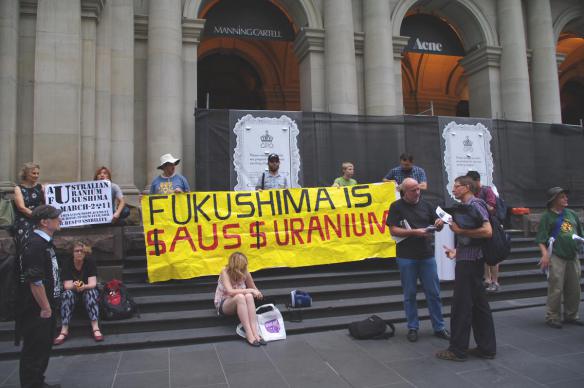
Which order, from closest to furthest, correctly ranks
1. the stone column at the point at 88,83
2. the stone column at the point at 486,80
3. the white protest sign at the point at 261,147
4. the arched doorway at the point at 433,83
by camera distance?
the stone column at the point at 88,83 → the white protest sign at the point at 261,147 → the stone column at the point at 486,80 → the arched doorway at the point at 433,83

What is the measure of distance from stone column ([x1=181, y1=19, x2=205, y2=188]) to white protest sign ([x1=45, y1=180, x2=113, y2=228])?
4.04m

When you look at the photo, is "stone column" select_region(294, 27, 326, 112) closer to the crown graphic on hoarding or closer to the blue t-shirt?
the crown graphic on hoarding

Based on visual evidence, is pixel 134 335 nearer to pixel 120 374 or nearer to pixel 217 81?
pixel 120 374

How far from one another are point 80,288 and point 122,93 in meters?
6.28

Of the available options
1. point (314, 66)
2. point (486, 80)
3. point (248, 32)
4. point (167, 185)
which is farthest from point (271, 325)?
point (486, 80)

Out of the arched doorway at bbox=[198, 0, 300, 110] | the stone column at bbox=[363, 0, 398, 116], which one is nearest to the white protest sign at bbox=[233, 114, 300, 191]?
the stone column at bbox=[363, 0, 398, 116]

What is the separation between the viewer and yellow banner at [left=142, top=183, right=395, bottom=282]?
7168 millimetres

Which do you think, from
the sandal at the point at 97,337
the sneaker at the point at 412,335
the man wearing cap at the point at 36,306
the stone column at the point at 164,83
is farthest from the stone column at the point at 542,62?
the man wearing cap at the point at 36,306

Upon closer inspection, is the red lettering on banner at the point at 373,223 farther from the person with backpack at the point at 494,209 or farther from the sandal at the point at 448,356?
the sandal at the point at 448,356

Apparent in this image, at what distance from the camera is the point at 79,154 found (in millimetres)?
9539

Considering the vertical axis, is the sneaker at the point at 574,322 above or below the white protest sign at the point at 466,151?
below

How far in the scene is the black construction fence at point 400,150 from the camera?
9.94m

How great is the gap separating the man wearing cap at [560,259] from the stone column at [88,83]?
30.0 feet

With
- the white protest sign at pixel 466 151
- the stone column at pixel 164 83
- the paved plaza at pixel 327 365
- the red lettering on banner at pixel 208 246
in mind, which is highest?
the stone column at pixel 164 83
